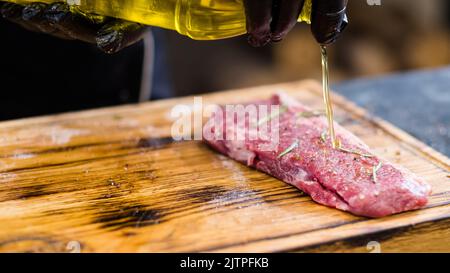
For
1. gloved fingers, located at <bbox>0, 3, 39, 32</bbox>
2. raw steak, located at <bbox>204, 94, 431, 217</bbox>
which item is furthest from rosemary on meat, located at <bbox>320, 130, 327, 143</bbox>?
gloved fingers, located at <bbox>0, 3, 39, 32</bbox>

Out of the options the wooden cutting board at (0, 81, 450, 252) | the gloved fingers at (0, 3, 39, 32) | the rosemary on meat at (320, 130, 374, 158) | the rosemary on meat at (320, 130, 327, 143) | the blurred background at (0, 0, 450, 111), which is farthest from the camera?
the blurred background at (0, 0, 450, 111)

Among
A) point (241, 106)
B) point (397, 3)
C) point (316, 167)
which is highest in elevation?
point (397, 3)

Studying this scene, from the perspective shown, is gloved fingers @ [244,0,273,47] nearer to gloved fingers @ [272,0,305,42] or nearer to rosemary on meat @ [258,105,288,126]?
gloved fingers @ [272,0,305,42]

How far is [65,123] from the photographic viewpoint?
256 centimetres

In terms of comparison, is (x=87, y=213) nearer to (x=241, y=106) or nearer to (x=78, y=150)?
(x=78, y=150)

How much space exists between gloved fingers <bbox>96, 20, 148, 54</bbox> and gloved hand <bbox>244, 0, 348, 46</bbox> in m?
0.49

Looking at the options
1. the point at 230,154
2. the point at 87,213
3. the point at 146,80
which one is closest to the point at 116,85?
the point at 146,80

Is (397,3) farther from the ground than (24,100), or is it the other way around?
(397,3)

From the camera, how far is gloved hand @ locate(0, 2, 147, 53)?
200 centimetres

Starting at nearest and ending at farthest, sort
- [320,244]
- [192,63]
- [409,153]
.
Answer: [320,244] → [409,153] → [192,63]

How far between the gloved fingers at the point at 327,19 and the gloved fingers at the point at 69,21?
2.68 ft

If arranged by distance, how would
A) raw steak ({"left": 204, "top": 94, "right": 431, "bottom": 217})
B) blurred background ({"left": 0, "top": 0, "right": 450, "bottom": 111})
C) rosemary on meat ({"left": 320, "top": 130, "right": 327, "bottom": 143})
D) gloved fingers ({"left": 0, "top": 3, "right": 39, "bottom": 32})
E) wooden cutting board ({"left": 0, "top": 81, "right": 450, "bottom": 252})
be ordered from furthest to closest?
1. blurred background ({"left": 0, "top": 0, "right": 450, "bottom": 111})
2. gloved fingers ({"left": 0, "top": 3, "right": 39, "bottom": 32})
3. rosemary on meat ({"left": 320, "top": 130, "right": 327, "bottom": 143})
4. raw steak ({"left": 204, "top": 94, "right": 431, "bottom": 217})
5. wooden cutting board ({"left": 0, "top": 81, "right": 450, "bottom": 252})

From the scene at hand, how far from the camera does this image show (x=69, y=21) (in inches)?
78.8

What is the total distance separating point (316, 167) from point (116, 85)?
4.76 feet
